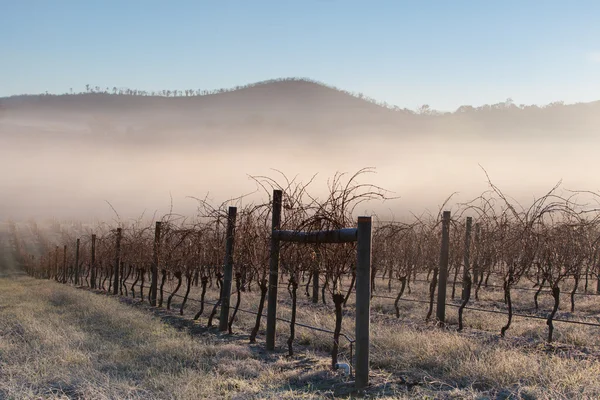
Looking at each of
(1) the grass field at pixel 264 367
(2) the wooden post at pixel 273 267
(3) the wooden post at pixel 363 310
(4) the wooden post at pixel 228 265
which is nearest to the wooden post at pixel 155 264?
(1) the grass field at pixel 264 367

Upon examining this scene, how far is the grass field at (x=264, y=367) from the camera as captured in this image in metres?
4.88

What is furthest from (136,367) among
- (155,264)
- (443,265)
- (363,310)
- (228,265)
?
(155,264)

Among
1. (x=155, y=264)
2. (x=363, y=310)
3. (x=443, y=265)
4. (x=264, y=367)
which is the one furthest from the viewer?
(x=155, y=264)

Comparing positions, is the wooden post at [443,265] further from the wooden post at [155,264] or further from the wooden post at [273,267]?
the wooden post at [155,264]

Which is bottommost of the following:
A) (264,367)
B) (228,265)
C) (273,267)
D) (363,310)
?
(264,367)

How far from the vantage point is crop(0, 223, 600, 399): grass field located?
16.0 feet

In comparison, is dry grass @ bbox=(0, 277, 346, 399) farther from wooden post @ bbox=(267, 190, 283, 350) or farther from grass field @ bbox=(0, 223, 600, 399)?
wooden post @ bbox=(267, 190, 283, 350)

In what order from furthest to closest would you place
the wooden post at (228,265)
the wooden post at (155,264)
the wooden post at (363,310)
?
1. the wooden post at (155,264)
2. the wooden post at (228,265)
3. the wooden post at (363,310)

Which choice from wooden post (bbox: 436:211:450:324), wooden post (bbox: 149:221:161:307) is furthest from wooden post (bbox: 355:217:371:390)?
wooden post (bbox: 149:221:161:307)

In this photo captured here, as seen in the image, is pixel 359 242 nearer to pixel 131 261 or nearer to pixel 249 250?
pixel 249 250

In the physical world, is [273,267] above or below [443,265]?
above

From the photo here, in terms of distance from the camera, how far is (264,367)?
6125 mm

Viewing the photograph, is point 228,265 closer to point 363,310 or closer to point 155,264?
point 363,310

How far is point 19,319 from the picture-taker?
10023 millimetres
